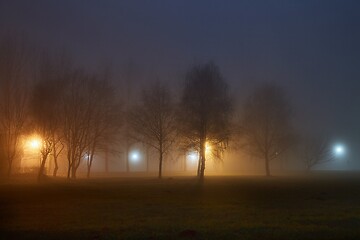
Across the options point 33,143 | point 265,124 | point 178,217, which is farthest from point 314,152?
point 178,217

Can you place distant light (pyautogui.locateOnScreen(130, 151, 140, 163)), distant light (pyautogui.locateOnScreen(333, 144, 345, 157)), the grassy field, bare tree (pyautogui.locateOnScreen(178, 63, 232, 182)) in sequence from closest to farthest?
the grassy field < bare tree (pyautogui.locateOnScreen(178, 63, 232, 182)) < distant light (pyautogui.locateOnScreen(130, 151, 140, 163)) < distant light (pyautogui.locateOnScreen(333, 144, 345, 157))

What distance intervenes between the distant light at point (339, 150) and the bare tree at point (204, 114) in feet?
225

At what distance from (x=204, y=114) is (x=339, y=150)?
245 ft

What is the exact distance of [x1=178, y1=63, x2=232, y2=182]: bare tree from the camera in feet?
164

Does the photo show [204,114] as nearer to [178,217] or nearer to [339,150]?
[178,217]

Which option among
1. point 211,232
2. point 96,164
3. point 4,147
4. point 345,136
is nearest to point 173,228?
point 211,232

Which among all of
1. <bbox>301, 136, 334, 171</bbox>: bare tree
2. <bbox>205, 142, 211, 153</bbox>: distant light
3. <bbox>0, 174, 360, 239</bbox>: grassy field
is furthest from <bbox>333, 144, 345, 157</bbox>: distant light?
<bbox>0, 174, 360, 239</bbox>: grassy field

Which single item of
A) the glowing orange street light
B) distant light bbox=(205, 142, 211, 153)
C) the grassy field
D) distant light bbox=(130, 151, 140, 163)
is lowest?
the grassy field

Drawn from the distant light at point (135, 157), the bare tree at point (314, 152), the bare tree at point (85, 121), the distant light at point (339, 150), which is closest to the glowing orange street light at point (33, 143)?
the bare tree at point (85, 121)

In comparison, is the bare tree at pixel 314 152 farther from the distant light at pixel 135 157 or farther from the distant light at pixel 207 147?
the distant light at pixel 135 157

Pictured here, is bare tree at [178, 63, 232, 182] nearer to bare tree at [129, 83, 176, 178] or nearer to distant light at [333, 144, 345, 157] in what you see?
bare tree at [129, 83, 176, 178]

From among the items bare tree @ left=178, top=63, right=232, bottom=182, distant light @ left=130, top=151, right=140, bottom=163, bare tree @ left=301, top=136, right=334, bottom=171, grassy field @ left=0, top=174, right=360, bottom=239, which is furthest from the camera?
distant light @ left=130, top=151, right=140, bottom=163

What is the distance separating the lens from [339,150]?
365 ft

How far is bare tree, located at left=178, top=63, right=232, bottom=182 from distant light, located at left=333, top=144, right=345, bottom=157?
68626 millimetres
